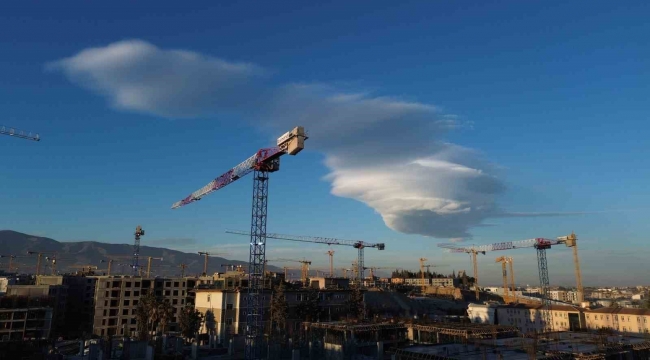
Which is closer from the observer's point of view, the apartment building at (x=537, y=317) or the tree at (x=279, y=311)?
the tree at (x=279, y=311)

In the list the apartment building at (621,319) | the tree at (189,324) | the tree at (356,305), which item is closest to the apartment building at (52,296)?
the tree at (189,324)

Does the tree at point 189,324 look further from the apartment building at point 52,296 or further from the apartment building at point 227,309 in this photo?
the apartment building at point 52,296

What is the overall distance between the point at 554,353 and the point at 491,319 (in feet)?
215

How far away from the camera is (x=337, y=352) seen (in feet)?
174

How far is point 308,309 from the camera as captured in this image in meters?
82.7

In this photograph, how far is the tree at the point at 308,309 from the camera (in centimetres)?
8225

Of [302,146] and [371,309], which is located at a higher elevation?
[302,146]

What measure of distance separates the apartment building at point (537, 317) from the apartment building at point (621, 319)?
223 cm

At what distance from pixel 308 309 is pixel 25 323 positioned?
50577mm

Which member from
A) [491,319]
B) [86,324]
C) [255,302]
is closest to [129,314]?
[86,324]

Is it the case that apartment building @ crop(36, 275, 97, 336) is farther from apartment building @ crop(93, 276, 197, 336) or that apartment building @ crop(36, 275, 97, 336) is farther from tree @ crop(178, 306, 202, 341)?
tree @ crop(178, 306, 202, 341)

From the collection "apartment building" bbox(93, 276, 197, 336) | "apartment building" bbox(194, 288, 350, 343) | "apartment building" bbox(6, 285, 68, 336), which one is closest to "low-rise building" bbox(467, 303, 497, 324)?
"apartment building" bbox(194, 288, 350, 343)

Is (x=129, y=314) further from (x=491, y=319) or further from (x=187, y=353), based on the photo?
(x=491, y=319)

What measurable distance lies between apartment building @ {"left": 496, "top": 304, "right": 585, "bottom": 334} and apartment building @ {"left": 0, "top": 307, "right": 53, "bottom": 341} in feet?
299
